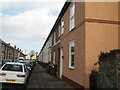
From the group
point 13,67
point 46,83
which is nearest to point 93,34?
point 13,67

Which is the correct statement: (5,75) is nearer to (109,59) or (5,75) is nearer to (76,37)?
(76,37)

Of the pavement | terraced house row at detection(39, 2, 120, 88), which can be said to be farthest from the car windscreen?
terraced house row at detection(39, 2, 120, 88)

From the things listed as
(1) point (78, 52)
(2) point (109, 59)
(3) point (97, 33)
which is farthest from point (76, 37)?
(2) point (109, 59)

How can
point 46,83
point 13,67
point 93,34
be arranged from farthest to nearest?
point 46,83 < point 13,67 < point 93,34

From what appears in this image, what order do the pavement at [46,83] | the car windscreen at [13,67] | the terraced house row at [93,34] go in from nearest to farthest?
the terraced house row at [93,34], the car windscreen at [13,67], the pavement at [46,83]

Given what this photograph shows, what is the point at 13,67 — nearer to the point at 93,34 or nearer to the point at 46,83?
the point at 46,83

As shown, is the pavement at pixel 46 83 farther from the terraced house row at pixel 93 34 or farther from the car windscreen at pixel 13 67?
the terraced house row at pixel 93 34

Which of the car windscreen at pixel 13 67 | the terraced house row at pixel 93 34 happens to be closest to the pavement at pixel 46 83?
the car windscreen at pixel 13 67

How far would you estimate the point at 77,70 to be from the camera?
10.1 meters

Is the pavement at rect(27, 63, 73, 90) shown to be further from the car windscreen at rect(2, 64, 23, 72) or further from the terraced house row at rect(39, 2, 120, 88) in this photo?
the terraced house row at rect(39, 2, 120, 88)

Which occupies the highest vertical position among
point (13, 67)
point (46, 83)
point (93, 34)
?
point (93, 34)

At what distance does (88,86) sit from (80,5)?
4787 mm

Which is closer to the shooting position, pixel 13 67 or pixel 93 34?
pixel 93 34

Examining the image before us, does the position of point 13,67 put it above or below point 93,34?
below
